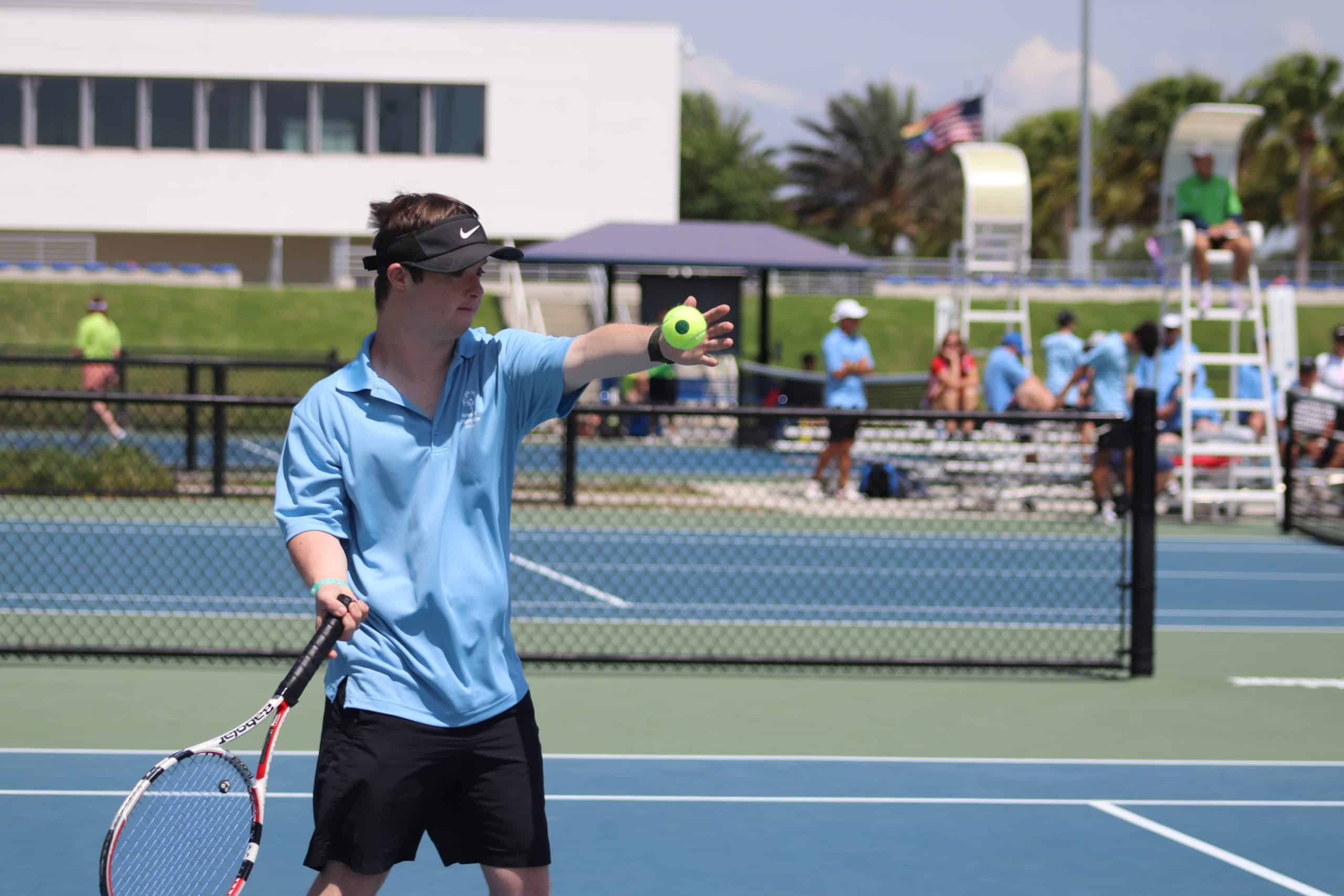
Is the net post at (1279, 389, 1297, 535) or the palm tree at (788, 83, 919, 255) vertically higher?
the palm tree at (788, 83, 919, 255)

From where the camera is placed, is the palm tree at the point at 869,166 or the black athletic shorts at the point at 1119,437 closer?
the black athletic shorts at the point at 1119,437

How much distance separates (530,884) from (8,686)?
5295mm

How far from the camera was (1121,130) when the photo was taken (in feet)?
220

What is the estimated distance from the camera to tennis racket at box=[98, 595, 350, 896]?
10.1 feet

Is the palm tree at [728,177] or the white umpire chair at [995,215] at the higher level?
the palm tree at [728,177]

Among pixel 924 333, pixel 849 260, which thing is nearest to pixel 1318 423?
pixel 849 260

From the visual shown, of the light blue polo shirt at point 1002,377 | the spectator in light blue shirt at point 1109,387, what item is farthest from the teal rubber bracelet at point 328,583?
the light blue polo shirt at point 1002,377

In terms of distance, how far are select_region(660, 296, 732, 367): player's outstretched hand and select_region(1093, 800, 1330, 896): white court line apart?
109 inches

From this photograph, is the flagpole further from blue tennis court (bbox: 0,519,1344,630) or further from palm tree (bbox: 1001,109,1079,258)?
blue tennis court (bbox: 0,519,1344,630)

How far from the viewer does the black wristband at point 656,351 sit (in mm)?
3238

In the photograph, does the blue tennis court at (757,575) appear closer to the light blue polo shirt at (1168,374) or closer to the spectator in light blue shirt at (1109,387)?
the spectator in light blue shirt at (1109,387)

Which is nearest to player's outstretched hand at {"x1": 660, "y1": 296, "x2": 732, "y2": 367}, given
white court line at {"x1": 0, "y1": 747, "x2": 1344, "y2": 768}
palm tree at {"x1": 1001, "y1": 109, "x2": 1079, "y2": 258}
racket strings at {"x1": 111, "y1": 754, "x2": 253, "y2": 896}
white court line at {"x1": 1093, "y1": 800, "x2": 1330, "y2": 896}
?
racket strings at {"x1": 111, "y1": 754, "x2": 253, "y2": 896}

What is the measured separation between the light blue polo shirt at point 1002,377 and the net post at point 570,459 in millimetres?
4135

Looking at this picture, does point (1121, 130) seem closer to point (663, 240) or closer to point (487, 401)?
point (663, 240)
